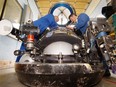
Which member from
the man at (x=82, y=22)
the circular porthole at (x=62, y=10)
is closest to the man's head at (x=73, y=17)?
the circular porthole at (x=62, y=10)

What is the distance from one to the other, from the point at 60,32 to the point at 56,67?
310 mm

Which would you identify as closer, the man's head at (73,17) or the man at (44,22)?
the man at (44,22)

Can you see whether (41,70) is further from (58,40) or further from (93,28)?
(93,28)

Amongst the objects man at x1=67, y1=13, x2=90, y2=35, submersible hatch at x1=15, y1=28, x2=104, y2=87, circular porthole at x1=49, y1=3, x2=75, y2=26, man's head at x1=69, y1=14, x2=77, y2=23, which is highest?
circular porthole at x1=49, y1=3, x2=75, y2=26

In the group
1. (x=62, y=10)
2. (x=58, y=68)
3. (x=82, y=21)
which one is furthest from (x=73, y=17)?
(x=58, y=68)

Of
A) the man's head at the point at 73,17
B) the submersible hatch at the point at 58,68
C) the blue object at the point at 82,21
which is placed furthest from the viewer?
the man's head at the point at 73,17

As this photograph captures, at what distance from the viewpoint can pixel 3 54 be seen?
6.86 ft

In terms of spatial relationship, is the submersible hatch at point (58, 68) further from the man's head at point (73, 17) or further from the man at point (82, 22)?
the man's head at point (73, 17)

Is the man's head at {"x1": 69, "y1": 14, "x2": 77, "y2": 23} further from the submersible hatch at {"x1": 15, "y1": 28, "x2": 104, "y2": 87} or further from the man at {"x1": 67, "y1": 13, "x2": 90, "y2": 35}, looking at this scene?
the submersible hatch at {"x1": 15, "y1": 28, "x2": 104, "y2": 87}

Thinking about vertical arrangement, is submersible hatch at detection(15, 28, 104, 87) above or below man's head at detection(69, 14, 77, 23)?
below

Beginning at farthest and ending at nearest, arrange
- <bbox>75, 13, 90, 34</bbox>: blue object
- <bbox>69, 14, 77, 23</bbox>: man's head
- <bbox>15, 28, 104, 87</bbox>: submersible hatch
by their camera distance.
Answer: <bbox>69, 14, 77, 23</bbox>: man's head, <bbox>75, 13, 90, 34</bbox>: blue object, <bbox>15, 28, 104, 87</bbox>: submersible hatch

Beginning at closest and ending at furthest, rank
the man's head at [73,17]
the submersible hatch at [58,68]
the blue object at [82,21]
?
the submersible hatch at [58,68], the blue object at [82,21], the man's head at [73,17]

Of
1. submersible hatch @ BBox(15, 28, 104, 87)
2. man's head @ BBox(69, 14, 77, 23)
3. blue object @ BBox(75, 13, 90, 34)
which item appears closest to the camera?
submersible hatch @ BBox(15, 28, 104, 87)

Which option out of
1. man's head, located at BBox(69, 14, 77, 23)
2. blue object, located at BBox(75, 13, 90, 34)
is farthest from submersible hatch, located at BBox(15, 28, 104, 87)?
man's head, located at BBox(69, 14, 77, 23)
